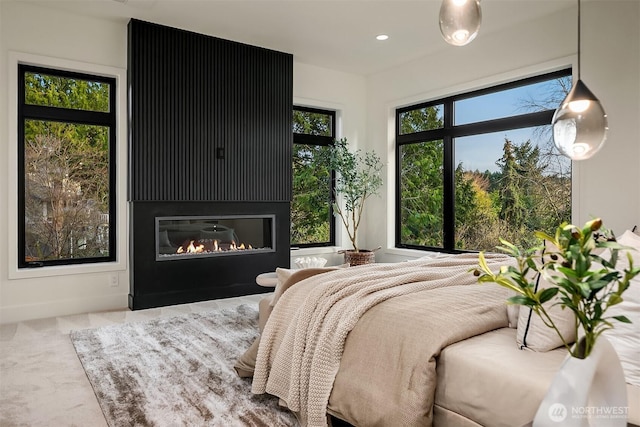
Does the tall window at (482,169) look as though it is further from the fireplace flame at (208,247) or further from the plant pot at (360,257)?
the fireplace flame at (208,247)

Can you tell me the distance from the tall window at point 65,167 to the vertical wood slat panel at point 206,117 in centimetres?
41

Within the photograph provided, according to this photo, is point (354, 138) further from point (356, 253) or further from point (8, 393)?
point (8, 393)

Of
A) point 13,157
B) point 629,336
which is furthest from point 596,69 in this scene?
point 13,157

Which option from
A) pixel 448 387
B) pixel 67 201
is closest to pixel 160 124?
pixel 67 201

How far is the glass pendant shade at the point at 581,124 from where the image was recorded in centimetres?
167

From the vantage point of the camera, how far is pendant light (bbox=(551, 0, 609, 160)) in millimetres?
1670

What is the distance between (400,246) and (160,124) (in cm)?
335

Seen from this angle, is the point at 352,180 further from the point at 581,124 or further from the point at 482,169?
the point at 581,124

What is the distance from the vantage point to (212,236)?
497cm

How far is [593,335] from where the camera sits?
0.98 m

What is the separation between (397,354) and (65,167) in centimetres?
393

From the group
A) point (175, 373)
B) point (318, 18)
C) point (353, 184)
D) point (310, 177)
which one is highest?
Answer: point (318, 18)

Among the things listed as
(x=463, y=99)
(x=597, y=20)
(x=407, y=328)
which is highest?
(x=597, y=20)

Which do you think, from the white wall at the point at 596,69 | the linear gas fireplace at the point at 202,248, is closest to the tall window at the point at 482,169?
the white wall at the point at 596,69
